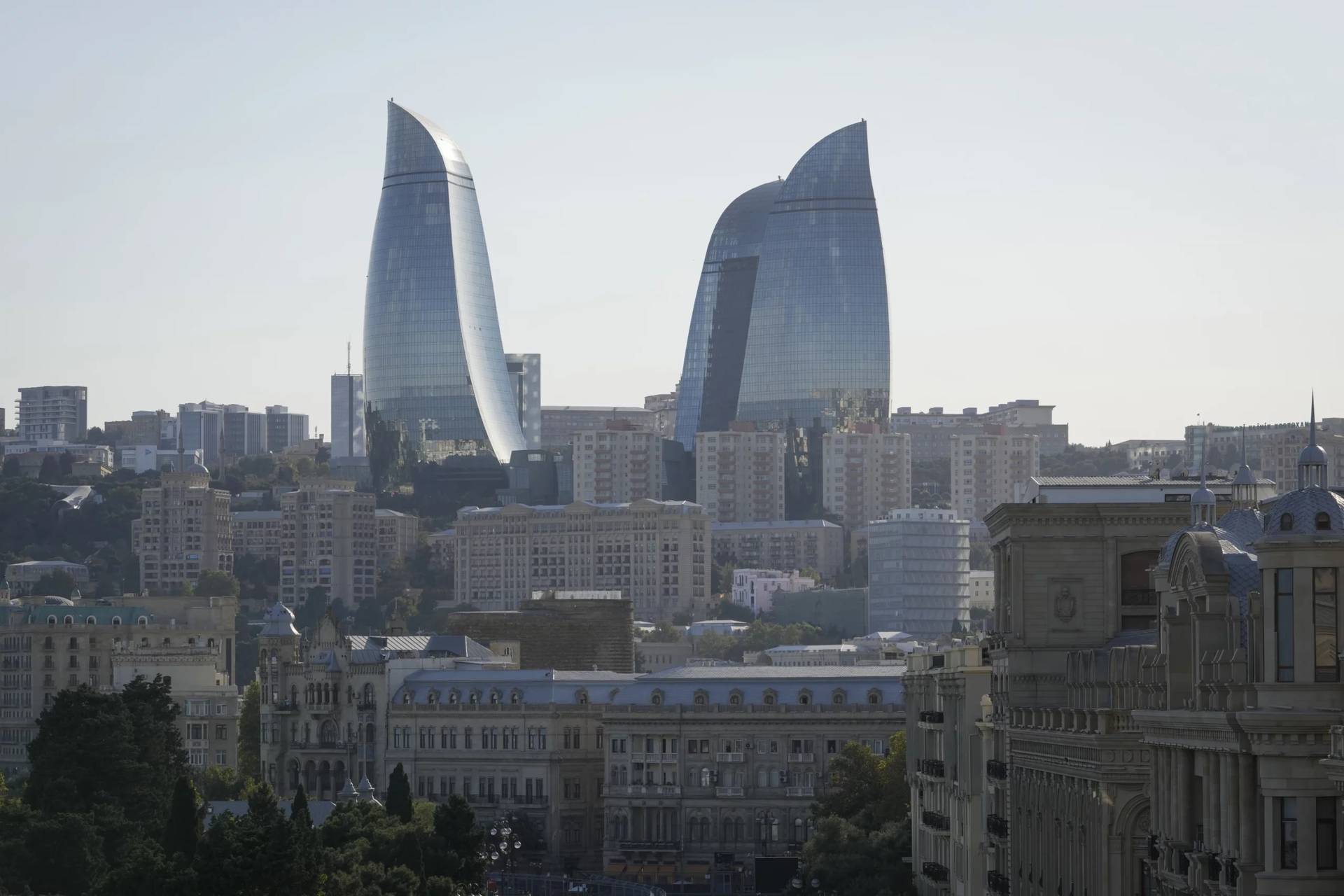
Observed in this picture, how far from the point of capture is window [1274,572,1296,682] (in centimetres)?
5241

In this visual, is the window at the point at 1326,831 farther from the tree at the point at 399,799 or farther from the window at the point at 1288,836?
the tree at the point at 399,799

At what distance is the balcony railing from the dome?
54.1 metres

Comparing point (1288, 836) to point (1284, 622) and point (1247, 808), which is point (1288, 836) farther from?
point (1284, 622)

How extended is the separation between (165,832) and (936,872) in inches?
1186

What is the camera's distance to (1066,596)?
83125mm

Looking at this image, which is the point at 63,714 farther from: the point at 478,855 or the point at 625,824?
the point at 625,824

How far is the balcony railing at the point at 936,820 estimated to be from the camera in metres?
107

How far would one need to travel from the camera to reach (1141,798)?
7044 centimetres

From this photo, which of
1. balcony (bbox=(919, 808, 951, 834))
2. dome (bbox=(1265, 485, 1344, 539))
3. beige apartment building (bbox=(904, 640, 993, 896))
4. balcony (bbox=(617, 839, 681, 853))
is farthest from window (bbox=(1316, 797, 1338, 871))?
balcony (bbox=(617, 839, 681, 853))

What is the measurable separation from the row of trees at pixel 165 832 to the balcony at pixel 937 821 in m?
16.5

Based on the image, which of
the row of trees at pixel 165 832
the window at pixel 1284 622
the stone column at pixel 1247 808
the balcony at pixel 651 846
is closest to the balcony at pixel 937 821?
the row of trees at pixel 165 832

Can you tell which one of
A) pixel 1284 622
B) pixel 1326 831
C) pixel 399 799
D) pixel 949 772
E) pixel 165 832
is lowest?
pixel 165 832

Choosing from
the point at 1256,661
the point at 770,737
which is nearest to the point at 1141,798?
the point at 1256,661

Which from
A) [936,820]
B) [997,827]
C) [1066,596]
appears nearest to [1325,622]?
[1066,596]
